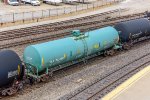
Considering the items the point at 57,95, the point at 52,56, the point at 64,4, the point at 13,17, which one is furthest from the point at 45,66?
the point at 64,4

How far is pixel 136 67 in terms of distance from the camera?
85.0 ft

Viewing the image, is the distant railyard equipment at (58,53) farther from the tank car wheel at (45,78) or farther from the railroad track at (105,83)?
the railroad track at (105,83)

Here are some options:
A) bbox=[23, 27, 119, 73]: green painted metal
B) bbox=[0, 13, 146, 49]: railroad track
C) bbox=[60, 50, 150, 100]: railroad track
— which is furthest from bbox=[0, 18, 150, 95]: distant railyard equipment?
bbox=[0, 13, 146, 49]: railroad track

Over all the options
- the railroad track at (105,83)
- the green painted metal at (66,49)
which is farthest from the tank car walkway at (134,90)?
the green painted metal at (66,49)

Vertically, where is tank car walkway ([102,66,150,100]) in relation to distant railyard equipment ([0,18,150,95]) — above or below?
below

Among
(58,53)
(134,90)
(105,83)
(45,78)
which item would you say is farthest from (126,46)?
(134,90)

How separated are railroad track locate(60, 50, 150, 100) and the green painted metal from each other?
301cm

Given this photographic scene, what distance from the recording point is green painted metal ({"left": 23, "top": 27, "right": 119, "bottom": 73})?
23.2 metres

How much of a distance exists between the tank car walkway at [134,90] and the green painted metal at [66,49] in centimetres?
548

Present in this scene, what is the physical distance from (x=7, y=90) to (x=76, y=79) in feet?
18.5

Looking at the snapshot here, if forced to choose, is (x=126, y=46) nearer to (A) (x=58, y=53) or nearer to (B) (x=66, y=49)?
(B) (x=66, y=49)

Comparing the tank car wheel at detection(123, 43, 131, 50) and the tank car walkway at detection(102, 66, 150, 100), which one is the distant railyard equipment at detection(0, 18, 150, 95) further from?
the tank car walkway at detection(102, 66, 150, 100)

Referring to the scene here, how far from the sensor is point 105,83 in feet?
73.8

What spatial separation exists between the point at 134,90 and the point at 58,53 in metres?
6.67
